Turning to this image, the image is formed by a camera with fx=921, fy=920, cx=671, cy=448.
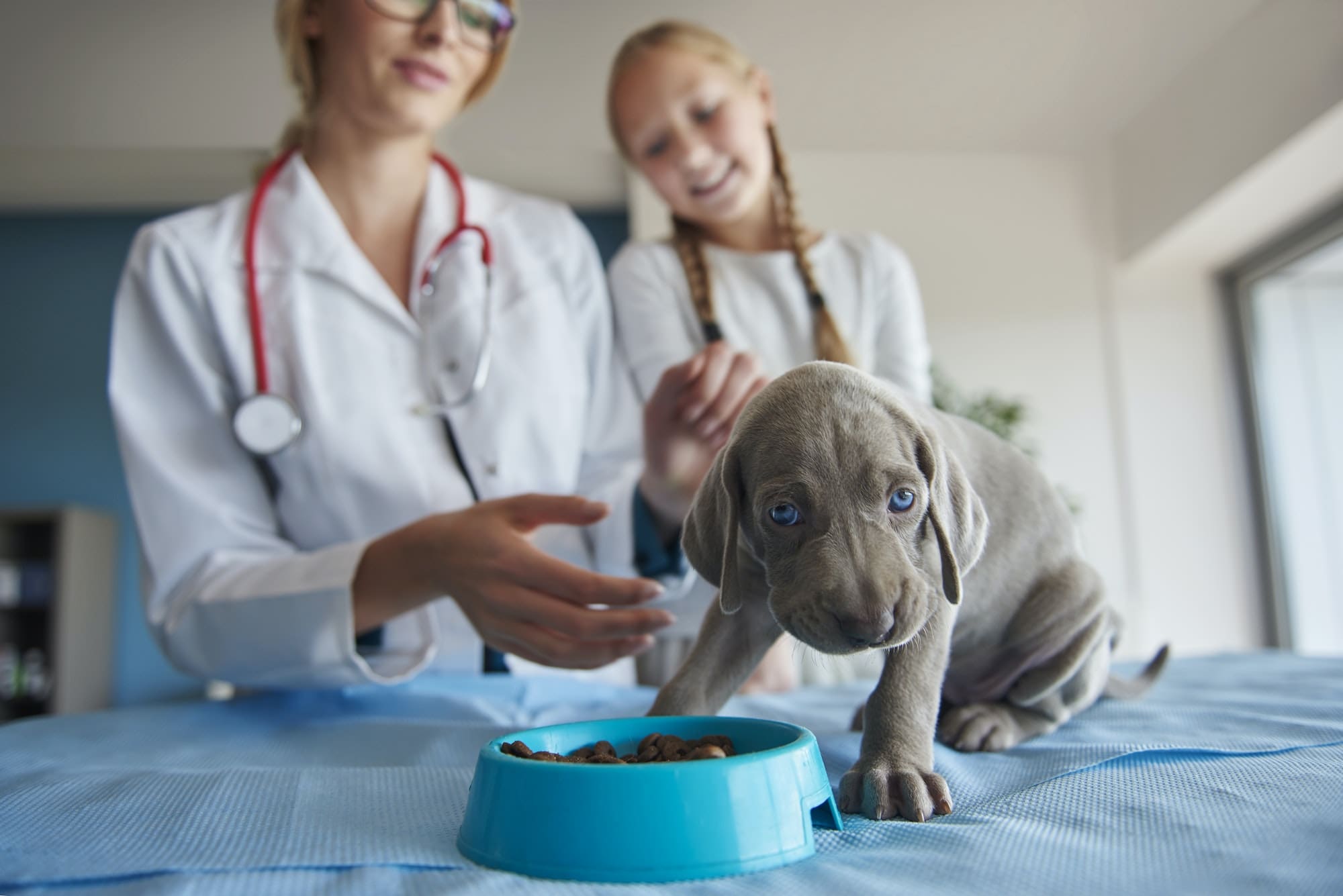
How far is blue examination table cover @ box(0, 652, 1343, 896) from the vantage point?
412 millimetres

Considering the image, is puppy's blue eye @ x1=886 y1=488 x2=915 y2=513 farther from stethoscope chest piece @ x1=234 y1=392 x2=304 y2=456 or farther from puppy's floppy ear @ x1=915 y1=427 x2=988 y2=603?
stethoscope chest piece @ x1=234 y1=392 x2=304 y2=456

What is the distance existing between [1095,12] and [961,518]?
1139 mm

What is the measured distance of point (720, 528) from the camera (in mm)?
573

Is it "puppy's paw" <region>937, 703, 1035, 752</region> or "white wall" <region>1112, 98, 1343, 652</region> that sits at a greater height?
"white wall" <region>1112, 98, 1343, 652</region>

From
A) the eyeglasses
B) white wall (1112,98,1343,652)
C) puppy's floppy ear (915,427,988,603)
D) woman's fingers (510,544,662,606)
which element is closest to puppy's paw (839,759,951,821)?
puppy's floppy ear (915,427,988,603)

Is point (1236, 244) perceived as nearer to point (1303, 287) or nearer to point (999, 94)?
→ point (1303, 287)

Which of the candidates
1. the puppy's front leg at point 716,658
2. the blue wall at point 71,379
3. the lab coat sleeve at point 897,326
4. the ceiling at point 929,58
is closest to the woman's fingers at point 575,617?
the puppy's front leg at point 716,658

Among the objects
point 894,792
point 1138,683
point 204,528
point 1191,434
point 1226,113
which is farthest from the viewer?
point 1191,434

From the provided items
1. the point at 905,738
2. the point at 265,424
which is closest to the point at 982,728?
the point at 905,738

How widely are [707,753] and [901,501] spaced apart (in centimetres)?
18

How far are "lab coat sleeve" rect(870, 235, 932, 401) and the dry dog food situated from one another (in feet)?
2.02

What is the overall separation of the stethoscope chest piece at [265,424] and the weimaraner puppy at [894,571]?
66cm

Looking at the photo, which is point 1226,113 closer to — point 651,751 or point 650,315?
point 650,315

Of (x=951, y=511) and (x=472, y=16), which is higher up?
(x=472, y=16)
